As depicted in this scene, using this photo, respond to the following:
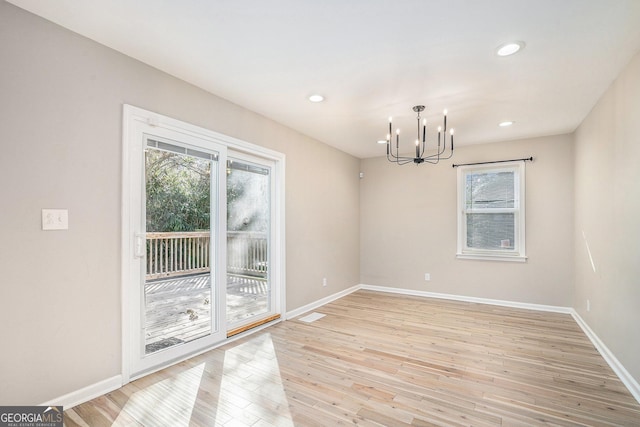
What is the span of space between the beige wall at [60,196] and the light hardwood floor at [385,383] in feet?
1.29

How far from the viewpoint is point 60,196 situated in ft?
6.84

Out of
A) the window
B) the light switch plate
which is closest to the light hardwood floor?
the light switch plate

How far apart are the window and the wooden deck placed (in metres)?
3.71

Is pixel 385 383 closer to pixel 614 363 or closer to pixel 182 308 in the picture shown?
pixel 182 308

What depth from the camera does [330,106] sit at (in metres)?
3.45

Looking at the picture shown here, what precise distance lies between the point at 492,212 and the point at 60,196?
5364 mm

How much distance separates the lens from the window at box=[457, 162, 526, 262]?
15.8 ft

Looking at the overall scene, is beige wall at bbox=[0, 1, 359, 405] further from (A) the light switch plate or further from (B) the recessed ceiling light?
(B) the recessed ceiling light

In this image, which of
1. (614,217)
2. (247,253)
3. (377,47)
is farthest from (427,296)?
(377,47)

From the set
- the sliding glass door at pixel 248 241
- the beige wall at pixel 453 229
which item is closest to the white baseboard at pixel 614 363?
the beige wall at pixel 453 229

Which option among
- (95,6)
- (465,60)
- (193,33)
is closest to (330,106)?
(465,60)

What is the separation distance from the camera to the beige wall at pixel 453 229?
4523 millimetres

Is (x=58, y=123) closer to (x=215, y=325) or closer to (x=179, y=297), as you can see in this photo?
(x=179, y=297)

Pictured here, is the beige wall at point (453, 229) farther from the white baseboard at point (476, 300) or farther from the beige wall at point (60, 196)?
the beige wall at point (60, 196)
